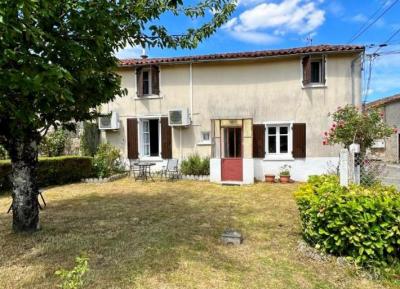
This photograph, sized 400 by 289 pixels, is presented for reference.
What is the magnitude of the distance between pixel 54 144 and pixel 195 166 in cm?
692

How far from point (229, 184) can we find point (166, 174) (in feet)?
10.2

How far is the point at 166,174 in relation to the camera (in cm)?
1425

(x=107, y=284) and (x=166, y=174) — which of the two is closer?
(x=107, y=284)

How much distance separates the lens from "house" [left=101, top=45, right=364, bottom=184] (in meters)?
13.0

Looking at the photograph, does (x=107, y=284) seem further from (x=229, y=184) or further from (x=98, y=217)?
(x=229, y=184)

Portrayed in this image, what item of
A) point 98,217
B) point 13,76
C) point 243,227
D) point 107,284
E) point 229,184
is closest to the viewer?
point 13,76

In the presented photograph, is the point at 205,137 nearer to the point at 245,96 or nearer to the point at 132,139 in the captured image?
the point at 245,96

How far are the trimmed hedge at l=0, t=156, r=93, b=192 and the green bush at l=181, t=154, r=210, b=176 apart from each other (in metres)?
4.04

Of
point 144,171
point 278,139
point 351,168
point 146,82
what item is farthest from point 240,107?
point 351,168

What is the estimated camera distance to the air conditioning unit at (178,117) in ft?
46.1

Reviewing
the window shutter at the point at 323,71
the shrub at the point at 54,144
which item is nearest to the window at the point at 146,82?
the shrub at the point at 54,144

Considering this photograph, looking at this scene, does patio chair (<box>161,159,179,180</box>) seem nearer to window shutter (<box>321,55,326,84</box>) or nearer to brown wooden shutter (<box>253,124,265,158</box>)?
brown wooden shutter (<box>253,124,265,158</box>)

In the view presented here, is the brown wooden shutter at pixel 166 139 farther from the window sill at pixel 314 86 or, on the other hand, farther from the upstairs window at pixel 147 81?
the window sill at pixel 314 86

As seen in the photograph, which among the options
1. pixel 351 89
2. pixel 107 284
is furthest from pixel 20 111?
pixel 351 89
